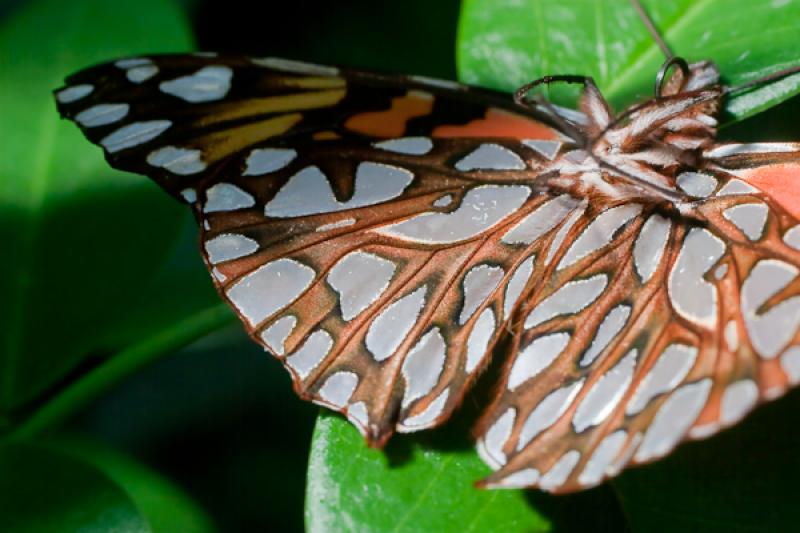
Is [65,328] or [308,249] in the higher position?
[308,249]

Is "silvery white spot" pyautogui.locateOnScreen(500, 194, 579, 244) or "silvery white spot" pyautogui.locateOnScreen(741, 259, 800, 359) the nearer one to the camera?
"silvery white spot" pyautogui.locateOnScreen(741, 259, 800, 359)

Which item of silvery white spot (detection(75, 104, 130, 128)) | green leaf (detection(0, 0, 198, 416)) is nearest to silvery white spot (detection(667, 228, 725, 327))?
silvery white spot (detection(75, 104, 130, 128))

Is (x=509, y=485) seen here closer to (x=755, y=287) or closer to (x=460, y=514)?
(x=460, y=514)

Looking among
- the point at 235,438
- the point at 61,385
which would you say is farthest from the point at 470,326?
the point at 235,438

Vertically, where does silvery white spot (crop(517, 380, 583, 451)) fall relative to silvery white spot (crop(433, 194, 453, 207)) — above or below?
below

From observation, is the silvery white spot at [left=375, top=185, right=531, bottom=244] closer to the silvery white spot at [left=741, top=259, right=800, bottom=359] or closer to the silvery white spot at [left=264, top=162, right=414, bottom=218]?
the silvery white spot at [left=264, top=162, right=414, bottom=218]

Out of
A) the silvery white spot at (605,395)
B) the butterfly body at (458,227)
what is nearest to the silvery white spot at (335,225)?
the butterfly body at (458,227)

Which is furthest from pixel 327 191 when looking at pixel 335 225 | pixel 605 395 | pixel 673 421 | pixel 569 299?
pixel 673 421
